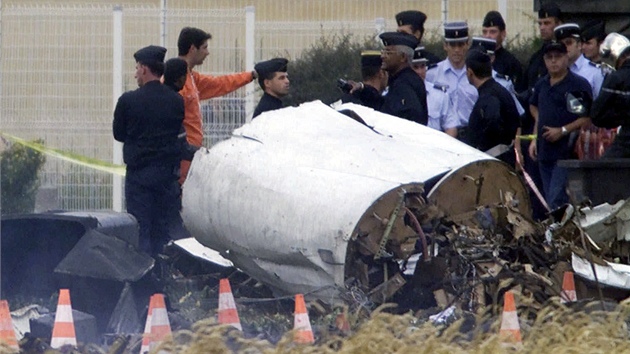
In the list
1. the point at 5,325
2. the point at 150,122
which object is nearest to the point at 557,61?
the point at 150,122

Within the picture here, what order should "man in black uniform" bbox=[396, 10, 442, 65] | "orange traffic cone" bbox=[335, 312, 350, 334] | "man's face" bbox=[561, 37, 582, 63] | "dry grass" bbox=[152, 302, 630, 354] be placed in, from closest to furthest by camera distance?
"dry grass" bbox=[152, 302, 630, 354], "orange traffic cone" bbox=[335, 312, 350, 334], "man's face" bbox=[561, 37, 582, 63], "man in black uniform" bbox=[396, 10, 442, 65]

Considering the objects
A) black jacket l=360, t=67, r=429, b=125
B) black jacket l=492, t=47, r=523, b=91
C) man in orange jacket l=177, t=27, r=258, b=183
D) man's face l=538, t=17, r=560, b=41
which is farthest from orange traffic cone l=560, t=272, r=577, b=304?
man's face l=538, t=17, r=560, b=41

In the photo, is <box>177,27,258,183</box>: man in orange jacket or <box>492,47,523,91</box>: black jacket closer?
<box>177,27,258,183</box>: man in orange jacket

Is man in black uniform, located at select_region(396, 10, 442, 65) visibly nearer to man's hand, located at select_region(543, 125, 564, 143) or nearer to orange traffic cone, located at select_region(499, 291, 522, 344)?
man's hand, located at select_region(543, 125, 564, 143)

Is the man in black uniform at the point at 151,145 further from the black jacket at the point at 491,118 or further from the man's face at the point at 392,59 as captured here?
the black jacket at the point at 491,118

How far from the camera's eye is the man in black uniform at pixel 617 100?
1023 cm

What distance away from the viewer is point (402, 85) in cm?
1083

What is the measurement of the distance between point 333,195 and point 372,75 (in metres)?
2.43

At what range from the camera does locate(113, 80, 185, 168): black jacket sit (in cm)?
1067

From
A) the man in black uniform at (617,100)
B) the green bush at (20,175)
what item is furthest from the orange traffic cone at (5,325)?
the green bush at (20,175)

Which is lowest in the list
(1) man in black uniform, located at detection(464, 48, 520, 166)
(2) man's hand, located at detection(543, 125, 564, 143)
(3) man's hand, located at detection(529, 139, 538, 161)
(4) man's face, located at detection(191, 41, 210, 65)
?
(3) man's hand, located at detection(529, 139, 538, 161)

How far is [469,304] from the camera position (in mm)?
8766

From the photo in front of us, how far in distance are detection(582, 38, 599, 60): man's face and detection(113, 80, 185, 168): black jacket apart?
13.1 feet

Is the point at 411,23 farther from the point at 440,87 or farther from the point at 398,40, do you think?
the point at 398,40
